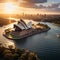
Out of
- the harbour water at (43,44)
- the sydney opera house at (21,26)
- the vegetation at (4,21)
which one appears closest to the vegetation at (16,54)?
the harbour water at (43,44)

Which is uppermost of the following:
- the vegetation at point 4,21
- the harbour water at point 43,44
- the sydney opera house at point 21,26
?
the vegetation at point 4,21

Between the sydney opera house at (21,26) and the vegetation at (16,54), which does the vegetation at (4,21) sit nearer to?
the sydney opera house at (21,26)

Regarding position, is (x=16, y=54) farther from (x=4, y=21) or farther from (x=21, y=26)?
(x=4, y=21)

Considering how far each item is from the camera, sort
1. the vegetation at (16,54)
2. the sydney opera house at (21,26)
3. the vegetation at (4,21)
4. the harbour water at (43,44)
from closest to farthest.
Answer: the vegetation at (16,54) < the harbour water at (43,44) < the sydney opera house at (21,26) < the vegetation at (4,21)

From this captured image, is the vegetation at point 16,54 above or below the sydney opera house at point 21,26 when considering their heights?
below

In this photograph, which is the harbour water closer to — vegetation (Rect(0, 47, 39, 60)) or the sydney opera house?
vegetation (Rect(0, 47, 39, 60))

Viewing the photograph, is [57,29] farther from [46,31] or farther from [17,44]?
[17,44]

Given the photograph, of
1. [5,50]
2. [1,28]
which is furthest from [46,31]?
[5,50]

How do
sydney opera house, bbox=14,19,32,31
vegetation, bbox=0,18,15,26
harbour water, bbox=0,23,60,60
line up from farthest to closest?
vegetation, bbox=0,18,15,26
sydney opera house, bbox=14,19,32,31
harbour water, bbox=0,23,60,60

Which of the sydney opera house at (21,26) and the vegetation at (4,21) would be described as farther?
the vegetation at (4,21)

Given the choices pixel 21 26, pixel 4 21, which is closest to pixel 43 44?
pixel 21 26

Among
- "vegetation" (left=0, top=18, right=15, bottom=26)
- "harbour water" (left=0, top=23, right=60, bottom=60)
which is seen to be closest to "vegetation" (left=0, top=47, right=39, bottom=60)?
"harbour water" (left=0, top=23, right=60, bottom=60)
